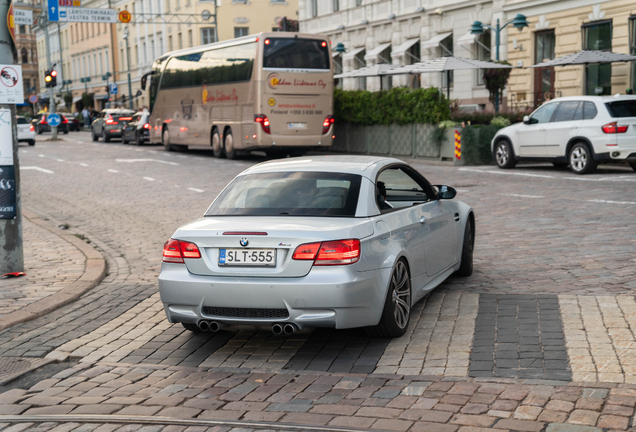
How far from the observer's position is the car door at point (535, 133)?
20531mm

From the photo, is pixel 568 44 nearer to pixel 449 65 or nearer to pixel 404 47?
pixel 449 65

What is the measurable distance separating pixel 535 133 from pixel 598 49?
11.6 m

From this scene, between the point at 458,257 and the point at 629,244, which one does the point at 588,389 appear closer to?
the point at 458,257

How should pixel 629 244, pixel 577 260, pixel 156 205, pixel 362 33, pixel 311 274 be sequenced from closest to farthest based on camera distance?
pixel 311 274
pixel 577 260
pixel 629 244
pixel 156 205
pixel 362 33

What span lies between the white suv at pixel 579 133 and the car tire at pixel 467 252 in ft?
37.2

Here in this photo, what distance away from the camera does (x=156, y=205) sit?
1580 cm

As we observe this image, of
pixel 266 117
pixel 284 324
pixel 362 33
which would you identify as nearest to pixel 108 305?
pixel 284 324

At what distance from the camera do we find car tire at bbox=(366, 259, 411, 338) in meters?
6.15

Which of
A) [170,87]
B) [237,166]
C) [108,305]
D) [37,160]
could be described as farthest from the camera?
[170,87]

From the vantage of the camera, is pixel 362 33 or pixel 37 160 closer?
pixel 37 160

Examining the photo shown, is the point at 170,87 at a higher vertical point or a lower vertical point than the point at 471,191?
higher

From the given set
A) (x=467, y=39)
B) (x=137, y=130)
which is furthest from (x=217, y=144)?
(x=467, y=39)

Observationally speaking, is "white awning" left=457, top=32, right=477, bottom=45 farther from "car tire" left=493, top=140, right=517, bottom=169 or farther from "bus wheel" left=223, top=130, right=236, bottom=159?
"car tire" left=493, top=140, right=517, bottom=169

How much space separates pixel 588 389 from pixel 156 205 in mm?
11742
